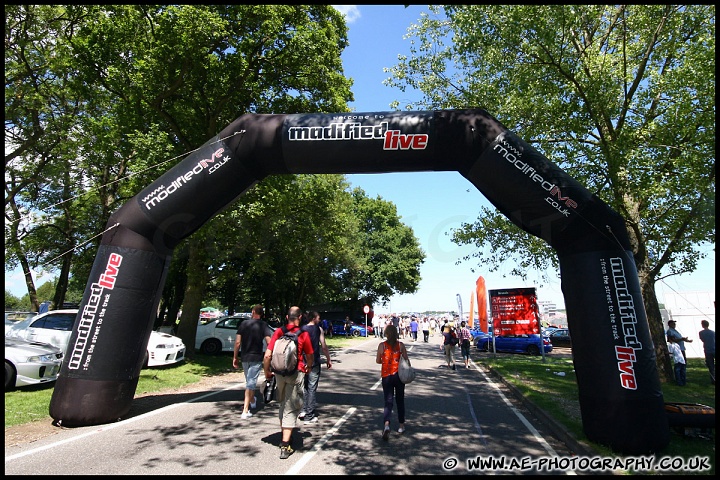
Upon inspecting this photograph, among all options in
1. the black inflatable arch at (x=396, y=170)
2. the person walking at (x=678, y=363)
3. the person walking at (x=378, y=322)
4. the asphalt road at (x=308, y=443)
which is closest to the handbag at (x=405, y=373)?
the asphalt road at (x=308, y=443)

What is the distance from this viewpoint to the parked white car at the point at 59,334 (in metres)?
11.4

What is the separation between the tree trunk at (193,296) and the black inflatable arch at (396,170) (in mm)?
8154

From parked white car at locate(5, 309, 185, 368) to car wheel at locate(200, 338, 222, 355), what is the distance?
4585mm

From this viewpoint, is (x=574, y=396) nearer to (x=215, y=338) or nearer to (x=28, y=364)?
(x=28, y=364)

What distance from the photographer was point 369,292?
45875 mm

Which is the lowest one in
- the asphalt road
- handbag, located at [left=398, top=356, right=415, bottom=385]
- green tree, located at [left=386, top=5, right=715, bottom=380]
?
the asphalt road

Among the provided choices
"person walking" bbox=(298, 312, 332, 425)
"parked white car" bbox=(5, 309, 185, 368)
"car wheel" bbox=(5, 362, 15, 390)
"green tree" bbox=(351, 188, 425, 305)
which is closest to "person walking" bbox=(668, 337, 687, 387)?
"person walking" bbox=(298, 312, 332, 425)

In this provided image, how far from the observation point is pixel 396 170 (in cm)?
720

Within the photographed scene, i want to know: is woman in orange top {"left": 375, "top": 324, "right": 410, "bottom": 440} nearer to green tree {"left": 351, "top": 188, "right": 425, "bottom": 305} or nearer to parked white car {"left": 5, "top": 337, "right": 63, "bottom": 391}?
parked white car {"left": 5, "top": 337, "right": 63, "bottom": 391}

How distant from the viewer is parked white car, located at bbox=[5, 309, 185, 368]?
37.6 ft

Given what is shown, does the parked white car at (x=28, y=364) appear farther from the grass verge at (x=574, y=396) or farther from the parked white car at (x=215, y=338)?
the grass verge at (x=574, y=396)

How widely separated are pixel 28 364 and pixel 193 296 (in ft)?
21.9

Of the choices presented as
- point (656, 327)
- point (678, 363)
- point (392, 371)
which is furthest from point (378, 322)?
point (392, 371)

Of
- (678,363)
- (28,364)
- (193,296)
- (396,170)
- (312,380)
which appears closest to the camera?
(396,170)
